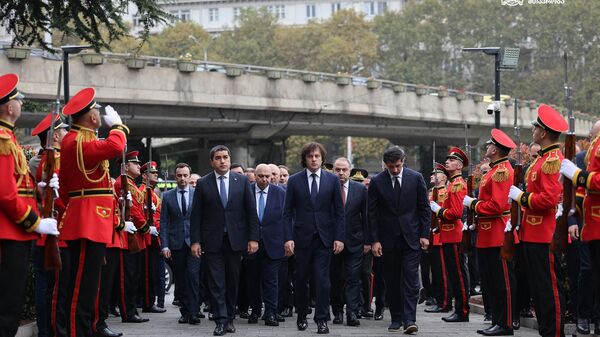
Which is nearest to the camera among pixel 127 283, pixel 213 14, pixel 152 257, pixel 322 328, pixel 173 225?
pixel 322 328

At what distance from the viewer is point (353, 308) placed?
578 inches

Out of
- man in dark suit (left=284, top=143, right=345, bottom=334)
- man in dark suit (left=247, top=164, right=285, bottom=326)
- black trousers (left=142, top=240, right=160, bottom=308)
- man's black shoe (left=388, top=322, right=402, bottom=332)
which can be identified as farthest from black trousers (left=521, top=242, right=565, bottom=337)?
black trousers (left=142, top=240, right=160, bottom=308)

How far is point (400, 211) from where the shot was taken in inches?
543

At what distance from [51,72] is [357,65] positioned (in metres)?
61.3

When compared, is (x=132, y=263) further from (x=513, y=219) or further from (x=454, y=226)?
(x=513, y=219)

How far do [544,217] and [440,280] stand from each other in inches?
217

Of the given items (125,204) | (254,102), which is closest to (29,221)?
(125,204)

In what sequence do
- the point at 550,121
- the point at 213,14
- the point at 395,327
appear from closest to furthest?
the point at 550,121 → the point at 395,327 → the point at 213,14

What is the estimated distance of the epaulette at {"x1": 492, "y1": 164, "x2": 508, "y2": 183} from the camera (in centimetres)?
1280

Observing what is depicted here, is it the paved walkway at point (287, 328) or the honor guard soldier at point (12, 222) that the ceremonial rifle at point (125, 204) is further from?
the honor guard soldier at point (12, 222)

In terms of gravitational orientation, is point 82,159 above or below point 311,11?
below

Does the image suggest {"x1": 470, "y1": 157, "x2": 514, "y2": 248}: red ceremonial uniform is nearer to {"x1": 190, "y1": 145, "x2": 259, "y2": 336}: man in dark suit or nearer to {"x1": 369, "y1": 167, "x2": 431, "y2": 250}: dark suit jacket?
{"x1": 369, "y1": 167, "x2": 431, "y2": 250}: dark suit jacket

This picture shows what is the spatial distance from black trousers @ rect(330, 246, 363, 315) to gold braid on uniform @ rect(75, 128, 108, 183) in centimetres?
475

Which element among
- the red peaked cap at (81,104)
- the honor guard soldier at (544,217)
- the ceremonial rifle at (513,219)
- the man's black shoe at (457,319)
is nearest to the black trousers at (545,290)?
the honor guard soldier at (544,217)
